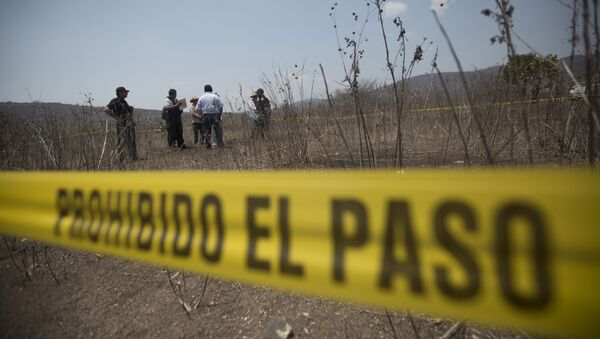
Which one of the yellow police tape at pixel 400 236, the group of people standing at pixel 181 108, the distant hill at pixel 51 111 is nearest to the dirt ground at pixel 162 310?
the yellow police tape at pixel 400 236

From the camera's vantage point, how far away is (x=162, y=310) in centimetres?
145

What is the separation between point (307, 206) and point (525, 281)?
1.40 ft

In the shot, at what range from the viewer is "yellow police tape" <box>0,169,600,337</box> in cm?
46

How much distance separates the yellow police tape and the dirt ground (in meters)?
0.60

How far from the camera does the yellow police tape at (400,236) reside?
1.52ft

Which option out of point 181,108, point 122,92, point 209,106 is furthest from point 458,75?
point 181,108

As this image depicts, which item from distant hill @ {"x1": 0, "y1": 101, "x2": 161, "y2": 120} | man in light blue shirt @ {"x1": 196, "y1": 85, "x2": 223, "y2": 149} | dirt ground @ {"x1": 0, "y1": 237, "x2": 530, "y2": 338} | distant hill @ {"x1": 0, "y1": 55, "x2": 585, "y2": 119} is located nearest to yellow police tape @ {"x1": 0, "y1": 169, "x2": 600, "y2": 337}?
dirt ground @ {"x1": 0, "y1": 237, "x2": 530, "y2": 338}

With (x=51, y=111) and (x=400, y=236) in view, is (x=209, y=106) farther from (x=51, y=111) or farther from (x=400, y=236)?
(x=400, y=236)

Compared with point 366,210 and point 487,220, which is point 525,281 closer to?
point 487,220

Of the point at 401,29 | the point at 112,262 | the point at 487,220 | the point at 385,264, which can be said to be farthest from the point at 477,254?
the point at 112,262

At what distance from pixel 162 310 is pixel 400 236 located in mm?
1401

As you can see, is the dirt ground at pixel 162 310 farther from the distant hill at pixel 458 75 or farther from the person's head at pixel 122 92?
the person's head at pixel 122 92

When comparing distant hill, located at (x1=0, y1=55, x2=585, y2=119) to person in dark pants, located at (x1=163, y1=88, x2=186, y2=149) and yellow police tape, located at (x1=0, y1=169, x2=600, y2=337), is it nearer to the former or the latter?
yellow police tape, located at (x1=0, y1=169, x2=600, y2=337)

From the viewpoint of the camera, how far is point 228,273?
2.51ft
